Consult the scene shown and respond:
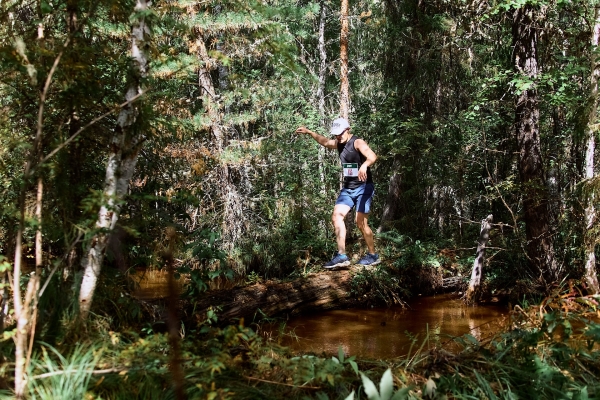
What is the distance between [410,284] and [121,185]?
19.9ft

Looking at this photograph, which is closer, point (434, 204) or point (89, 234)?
point (89, 234)

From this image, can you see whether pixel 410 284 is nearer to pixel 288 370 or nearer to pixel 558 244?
pixel 558 244

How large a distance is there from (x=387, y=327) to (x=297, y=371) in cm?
379

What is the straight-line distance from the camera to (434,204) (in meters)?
12.3

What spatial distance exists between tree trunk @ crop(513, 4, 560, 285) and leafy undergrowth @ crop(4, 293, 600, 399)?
4501 millimetres

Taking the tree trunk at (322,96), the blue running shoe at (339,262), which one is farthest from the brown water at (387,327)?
the tree trunk at (322,96)

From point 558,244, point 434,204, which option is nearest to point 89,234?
→ point 558,244

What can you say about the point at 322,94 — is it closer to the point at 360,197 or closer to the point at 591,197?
the point at 360,197

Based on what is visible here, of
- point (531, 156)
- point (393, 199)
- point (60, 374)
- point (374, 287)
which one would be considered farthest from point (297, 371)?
point (393, 199)

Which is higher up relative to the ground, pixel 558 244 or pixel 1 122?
pixel 1 122

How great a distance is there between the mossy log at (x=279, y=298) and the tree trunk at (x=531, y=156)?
2.89 meters

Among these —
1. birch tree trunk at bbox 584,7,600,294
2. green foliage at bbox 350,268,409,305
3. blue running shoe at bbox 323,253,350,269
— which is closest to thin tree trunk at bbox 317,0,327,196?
green foliage at bbox 350,268,409,305

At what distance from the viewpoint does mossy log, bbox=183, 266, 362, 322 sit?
551 centimetres

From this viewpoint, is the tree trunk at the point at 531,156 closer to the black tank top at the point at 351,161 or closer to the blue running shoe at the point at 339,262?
the black tank top at the point at 351,161
